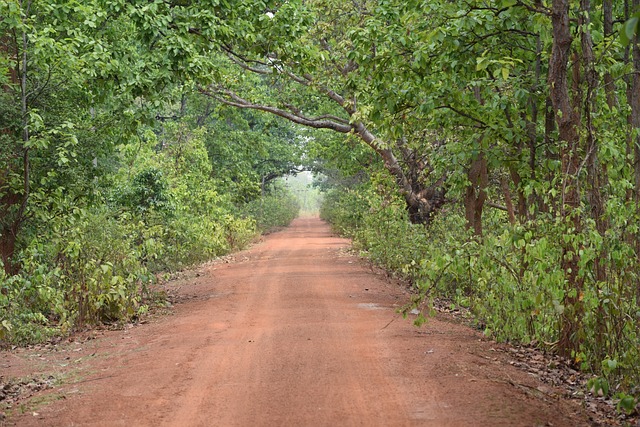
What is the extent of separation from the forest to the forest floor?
2.04ft

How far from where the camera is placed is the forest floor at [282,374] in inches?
245

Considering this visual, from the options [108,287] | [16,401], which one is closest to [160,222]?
[108,287]

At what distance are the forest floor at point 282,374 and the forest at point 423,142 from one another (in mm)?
621

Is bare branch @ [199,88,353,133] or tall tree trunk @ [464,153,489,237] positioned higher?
bare branch @ [199,88,353,133]

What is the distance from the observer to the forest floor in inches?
245

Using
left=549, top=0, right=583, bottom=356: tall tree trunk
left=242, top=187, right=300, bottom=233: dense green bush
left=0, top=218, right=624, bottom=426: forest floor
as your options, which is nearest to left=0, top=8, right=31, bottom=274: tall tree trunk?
left=0, top=218, right=624, bottom=426: forest floor

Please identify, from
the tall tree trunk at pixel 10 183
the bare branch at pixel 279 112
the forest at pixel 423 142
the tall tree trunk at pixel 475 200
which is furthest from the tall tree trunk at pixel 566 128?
the bare branch at pixel 279 112

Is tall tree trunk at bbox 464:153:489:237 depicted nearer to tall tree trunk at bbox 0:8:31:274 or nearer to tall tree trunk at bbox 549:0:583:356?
tall tree trunk at bbox 549:0:583:356

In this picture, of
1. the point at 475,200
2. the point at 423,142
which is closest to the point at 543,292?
the point at 475,200

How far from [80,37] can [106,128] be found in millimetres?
1784

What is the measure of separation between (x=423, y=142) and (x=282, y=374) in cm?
1042

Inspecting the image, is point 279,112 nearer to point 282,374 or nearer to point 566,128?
point 566,128

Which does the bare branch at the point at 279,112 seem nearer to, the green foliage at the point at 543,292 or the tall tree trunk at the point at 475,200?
the tall tree trunk at the point at 475,200

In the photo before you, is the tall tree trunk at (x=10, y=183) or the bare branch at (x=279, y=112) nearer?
the tall tree trunk at (x=10, y=183)
